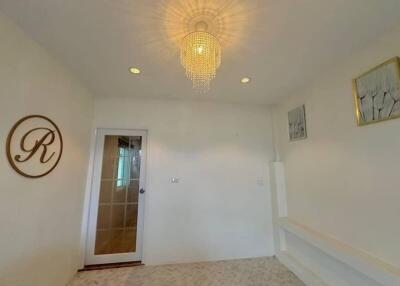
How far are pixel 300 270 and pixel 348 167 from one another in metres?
1.58

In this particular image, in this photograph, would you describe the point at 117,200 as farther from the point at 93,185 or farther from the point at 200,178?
the point at 200,178

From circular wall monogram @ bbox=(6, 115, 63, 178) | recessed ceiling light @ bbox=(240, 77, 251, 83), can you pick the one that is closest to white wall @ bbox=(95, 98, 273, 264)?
recessed ceiling light @ bbox=(240, 77, 251, 83)

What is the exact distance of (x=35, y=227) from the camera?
1.88 meters

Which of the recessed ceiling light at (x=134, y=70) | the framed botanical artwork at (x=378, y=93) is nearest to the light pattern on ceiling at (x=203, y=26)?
the recessed ceiling light at (x=134, y=70)

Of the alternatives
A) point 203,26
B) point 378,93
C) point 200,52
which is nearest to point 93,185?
point 200,52

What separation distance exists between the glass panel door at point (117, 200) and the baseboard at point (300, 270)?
2244 mm

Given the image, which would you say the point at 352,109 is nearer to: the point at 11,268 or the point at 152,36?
the point at 152,36

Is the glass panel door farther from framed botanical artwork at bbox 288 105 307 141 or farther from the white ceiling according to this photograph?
framed botanical artwork at bbox 288 105 307 141

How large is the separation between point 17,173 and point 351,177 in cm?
325

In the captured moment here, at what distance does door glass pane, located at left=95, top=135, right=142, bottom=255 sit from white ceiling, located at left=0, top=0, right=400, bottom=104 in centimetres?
107

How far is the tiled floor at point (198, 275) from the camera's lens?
244 centimetres

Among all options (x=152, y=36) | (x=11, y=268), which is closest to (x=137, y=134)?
(x=152, y=36)

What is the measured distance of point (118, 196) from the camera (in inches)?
120

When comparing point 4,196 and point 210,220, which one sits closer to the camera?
point 4,196
